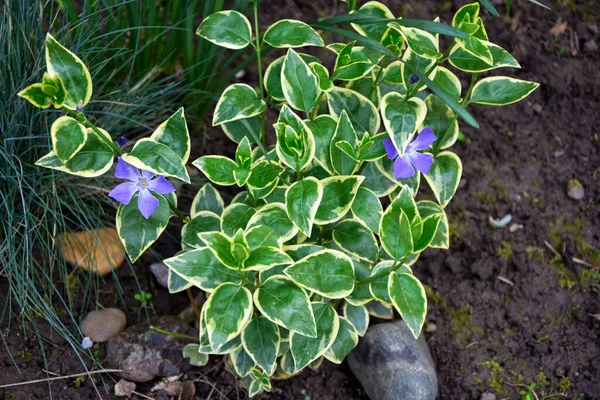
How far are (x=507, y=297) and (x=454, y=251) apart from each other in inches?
10.0

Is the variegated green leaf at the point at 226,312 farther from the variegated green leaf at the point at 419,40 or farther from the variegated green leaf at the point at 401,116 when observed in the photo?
the variegated green leaf at the point at 419,40

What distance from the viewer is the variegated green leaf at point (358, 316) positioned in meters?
2.13

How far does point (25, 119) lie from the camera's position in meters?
2.14

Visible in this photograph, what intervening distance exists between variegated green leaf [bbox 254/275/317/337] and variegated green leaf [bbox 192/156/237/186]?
304mm

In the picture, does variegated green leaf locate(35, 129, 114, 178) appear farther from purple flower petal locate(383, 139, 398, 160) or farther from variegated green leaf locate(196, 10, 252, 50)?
purple flower petal locate(383, 139, 398, 160)

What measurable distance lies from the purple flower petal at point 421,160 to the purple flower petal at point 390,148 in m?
0.05

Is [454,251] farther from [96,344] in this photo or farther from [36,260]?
[36,260]

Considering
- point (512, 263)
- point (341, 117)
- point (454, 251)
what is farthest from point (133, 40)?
point (512, 263)

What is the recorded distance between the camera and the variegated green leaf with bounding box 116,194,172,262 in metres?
1.87

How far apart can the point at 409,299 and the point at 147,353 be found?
961 millimetres

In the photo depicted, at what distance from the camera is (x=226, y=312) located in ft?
5.56

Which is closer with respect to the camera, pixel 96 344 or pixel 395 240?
pixel 395 240

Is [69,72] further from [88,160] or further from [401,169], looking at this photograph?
[401,169]

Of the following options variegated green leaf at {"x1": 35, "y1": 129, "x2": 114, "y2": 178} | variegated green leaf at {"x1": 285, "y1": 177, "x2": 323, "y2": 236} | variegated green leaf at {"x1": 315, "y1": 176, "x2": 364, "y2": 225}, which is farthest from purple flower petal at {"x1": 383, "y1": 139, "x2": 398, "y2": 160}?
variegated green leaf at {"x1": 35, "y1": 129, "x2": 114, "y2": 178}
